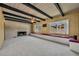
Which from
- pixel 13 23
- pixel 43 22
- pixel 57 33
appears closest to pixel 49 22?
pixel 43 22

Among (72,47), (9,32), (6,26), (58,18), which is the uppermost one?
(58,18)

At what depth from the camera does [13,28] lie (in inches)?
316

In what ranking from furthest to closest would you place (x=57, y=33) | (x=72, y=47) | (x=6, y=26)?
(x=6, y=26) → (x=57, y=33) → (x=72, y=47)

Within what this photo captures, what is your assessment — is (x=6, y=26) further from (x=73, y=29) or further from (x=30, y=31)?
(x=73, y=29)

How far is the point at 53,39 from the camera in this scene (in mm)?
5168

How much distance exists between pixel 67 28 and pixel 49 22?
208 centimetres

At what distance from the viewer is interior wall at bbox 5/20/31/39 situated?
23.9 feet

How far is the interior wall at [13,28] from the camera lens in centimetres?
730

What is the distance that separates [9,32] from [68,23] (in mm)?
6169

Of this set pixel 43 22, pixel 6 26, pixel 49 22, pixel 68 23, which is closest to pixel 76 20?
pixel 68 23

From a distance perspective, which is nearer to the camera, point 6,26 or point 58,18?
point 58,18

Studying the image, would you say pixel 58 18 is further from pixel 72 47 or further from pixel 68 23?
pixel 72 47

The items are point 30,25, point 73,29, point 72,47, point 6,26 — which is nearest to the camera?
point 72,47

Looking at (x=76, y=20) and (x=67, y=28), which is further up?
(x=76, y=20)
